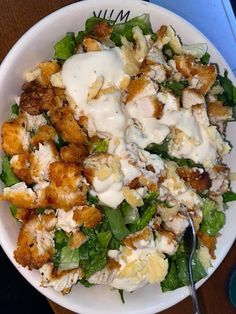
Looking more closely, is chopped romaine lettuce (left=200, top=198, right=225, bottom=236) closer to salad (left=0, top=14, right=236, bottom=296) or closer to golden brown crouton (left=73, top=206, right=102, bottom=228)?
salad (left=0, top=14, right=236, bottom=296)

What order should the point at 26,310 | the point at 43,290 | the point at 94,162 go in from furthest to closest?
the point at 26,310 < the point at 43,290 < the point at 94,162

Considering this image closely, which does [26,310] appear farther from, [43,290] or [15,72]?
[15,72]

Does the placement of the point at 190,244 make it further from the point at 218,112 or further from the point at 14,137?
the point at 14,137

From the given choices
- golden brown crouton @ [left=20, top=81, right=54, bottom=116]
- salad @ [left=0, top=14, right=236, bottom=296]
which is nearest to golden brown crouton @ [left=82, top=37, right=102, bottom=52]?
salad @ [left=0, top=14, right=236, bottom=296]

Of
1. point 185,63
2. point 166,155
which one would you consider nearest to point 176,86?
point 185,63

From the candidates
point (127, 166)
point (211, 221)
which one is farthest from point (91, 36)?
point (211, 221)

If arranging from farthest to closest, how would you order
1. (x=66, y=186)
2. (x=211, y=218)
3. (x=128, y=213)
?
(x=211, y=218) < (x=128, y=213) < (x=66, y=186)

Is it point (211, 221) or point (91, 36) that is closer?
point (91, 36)

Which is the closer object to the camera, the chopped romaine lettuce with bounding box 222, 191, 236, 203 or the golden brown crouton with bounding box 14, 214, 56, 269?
the golden brown crouton with bounding box 14, 214, 56, 269
